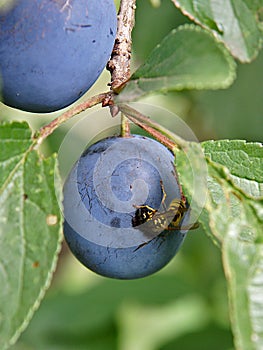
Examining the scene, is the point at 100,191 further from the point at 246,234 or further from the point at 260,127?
the point at 260,127

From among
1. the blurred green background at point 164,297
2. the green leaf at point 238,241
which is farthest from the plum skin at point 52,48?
the blurred green background at point 164,297

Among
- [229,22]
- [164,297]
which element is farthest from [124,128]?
[164,297]

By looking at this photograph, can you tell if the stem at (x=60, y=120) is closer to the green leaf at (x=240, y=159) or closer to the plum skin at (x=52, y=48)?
the plum skin at (x=52, y=48)

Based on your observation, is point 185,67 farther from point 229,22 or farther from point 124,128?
point 124,128

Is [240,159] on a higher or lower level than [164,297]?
higher

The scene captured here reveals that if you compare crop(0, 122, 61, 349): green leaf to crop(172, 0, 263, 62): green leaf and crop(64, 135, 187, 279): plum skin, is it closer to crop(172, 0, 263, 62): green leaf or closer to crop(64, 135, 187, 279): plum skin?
crop(64, 135, 187, 279): plum skin

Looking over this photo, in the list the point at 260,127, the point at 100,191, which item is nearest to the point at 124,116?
the point at 100,191

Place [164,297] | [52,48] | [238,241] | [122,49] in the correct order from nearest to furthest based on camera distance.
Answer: [238,241] < [52,48] < [122,49] < [164,297]
